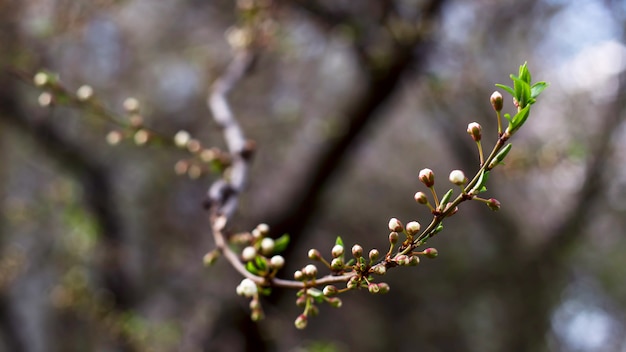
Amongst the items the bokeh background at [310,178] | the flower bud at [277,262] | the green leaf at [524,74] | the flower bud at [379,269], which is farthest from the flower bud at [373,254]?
the bokeh background at [310,178]

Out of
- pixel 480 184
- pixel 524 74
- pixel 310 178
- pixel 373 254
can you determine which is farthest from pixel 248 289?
pixel 310 178

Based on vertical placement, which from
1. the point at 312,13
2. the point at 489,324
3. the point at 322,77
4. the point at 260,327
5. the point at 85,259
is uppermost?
the point at 322,77

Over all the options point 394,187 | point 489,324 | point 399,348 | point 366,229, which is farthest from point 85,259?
point 489,324

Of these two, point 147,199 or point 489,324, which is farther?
point 489,324

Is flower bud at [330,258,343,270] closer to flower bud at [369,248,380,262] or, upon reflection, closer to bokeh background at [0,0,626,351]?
flower bud at [369,248,380,262]

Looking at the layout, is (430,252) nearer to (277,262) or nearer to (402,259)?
(402,259)

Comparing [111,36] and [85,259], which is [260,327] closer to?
[85,259]

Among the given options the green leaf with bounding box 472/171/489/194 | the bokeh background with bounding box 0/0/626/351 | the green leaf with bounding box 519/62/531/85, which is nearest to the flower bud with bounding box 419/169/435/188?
the green leaf with bounding box 472/171/489/194

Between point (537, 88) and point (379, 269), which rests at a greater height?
point (537, 88)
